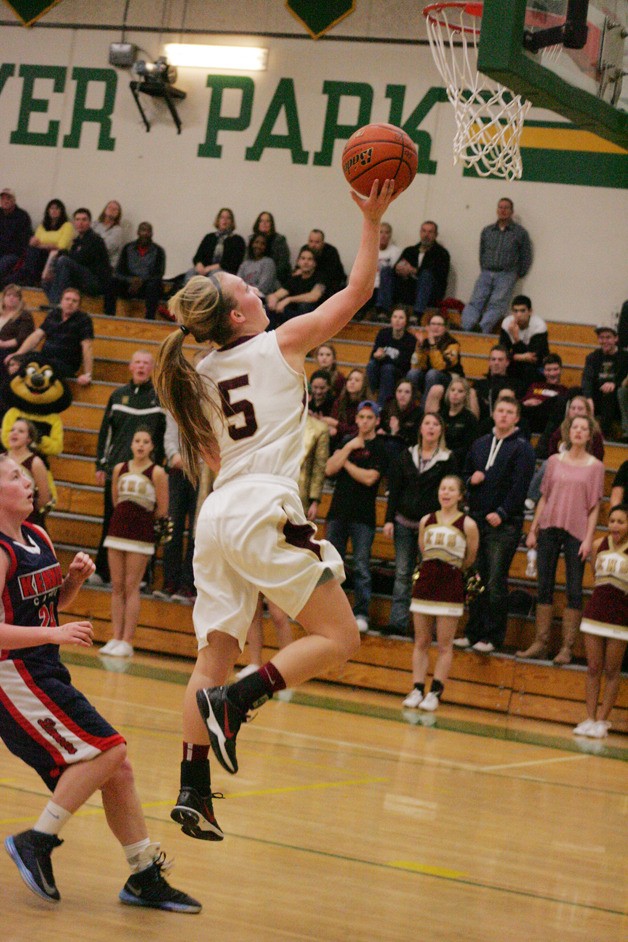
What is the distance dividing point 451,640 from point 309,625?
5323mm

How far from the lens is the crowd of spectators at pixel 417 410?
9719 mm

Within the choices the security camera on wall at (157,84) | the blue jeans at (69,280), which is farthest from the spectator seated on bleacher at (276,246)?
the security camera on wall at (157,84)

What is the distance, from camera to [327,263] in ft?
46.6

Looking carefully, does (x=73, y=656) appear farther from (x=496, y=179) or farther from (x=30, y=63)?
(x=30, y=63)

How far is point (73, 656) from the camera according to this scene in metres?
9.71

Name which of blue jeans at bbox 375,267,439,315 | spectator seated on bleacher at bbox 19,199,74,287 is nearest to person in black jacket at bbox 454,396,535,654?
blue jeans at bbox 375,267,439,315

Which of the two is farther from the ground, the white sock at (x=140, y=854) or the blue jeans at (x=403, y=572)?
the blue jeans at (x=403, y=572)

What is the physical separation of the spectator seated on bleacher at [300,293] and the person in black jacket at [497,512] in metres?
4.08

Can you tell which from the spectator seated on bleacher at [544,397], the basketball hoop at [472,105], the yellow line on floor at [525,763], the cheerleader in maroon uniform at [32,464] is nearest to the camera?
the basketball hoop at [472,105]

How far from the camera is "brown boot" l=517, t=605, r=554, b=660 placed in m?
9.69

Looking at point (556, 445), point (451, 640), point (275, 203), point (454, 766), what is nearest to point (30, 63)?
point (275, 203)

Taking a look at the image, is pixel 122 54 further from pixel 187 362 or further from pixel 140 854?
pixel 140 854

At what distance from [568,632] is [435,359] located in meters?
3.19

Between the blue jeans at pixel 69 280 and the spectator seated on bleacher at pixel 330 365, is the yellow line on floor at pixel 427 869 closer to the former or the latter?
the spectator seated on bleacher at pixel 330 365
